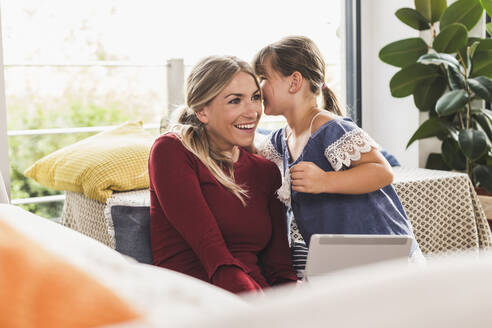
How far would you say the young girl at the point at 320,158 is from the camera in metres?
1.52

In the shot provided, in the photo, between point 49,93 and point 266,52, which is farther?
point 49,93

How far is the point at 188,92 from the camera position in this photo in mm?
1633

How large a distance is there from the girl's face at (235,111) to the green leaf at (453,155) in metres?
1.61

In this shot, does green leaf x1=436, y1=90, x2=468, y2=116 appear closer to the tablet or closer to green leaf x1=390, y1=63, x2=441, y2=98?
green leaf x1=390, y1=63, x2=441, y2=98

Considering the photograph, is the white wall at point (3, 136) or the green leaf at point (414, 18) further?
the green leaf at point (414, 18)

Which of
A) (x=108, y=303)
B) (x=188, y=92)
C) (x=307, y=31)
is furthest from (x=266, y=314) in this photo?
(x=307, y=31)

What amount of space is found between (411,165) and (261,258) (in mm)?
1843

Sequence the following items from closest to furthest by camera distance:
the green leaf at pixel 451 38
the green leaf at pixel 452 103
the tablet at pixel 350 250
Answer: the tablet at pixel 350 250
the green leaf at pixel 452 103
the green leaf at pixel 451 38

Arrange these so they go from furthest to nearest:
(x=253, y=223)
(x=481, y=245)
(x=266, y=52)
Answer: (x=481, y=245) → (x=266, y=52) → (x=253, y=223)

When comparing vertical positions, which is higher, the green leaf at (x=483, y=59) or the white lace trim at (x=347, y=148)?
the green leaf at (x=483, y=59)

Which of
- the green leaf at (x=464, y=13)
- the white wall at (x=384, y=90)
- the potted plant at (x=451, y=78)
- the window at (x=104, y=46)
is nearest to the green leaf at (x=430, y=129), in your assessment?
the potted plant at (x=451, y=78)

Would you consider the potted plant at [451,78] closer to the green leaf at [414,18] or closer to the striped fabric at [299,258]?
the green leaf at [414,18]

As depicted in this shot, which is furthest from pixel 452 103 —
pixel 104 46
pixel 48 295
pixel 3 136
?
pixel 104 46

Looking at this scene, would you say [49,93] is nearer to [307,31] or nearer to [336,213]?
[307,31]
